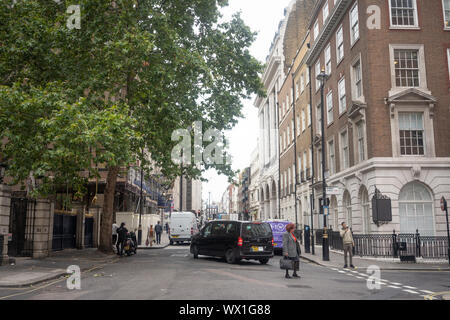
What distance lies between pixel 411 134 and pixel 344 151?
19.3 ft

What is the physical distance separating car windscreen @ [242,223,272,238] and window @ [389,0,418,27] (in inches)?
545

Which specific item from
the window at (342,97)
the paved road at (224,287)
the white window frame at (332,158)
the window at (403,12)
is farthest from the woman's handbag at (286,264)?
the white window frame at (332,158)

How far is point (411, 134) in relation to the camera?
2292 cm

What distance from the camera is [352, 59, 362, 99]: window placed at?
25297mm

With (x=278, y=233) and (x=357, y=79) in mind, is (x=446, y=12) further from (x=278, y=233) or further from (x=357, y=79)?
(x=278, y=233)

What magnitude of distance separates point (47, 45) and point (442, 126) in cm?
1950

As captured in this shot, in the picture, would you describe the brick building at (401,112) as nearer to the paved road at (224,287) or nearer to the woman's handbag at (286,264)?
the paved road at (224,287)

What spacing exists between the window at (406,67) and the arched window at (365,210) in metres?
6.24

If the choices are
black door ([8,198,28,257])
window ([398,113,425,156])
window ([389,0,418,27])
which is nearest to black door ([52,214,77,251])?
black door ([8,198,28,257])

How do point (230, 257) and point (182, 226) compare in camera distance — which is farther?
point (182, 226)

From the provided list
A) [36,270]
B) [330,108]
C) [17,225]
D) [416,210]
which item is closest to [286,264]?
[36,270]

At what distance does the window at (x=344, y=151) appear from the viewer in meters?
27.8

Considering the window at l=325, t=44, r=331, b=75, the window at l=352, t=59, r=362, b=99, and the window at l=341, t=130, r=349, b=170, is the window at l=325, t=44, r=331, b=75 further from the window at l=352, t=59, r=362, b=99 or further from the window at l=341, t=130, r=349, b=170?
the window at l=341, t=130, r=349, b=170
